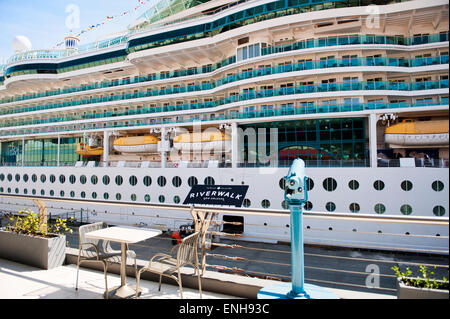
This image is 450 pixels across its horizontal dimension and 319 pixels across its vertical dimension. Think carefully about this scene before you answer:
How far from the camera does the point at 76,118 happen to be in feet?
91.6

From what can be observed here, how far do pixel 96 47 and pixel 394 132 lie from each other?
97.1ft

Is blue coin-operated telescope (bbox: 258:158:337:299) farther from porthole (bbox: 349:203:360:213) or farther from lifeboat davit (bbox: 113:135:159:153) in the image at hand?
lifeboat davit (bbox: 113:135:159:153)

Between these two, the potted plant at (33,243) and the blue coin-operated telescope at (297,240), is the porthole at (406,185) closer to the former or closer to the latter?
the blue coin-operated telescope at (297,240)

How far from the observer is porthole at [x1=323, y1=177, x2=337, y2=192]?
1529 cm

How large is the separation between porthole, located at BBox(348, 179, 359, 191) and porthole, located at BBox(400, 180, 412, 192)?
2.06 metres

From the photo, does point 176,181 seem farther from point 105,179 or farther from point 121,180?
point 105,179

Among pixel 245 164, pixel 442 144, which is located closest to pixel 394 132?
pixel 442 144

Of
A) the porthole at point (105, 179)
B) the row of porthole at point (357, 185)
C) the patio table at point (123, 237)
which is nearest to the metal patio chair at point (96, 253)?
the patio table at point (123, 237)

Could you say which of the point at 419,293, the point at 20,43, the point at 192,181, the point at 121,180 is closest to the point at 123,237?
the point at 419,293

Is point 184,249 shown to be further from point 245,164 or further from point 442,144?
point 442,144

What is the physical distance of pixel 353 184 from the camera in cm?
1505

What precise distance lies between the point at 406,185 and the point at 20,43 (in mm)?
47017

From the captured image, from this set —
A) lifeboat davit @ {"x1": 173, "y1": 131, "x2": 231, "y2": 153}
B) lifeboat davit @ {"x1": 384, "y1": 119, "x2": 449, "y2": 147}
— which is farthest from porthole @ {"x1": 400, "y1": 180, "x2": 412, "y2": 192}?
lifeboat davit @ {"x1": 173, "y1": 131, "x2": 231, "y2": 153}

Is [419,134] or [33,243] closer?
[33,243]
